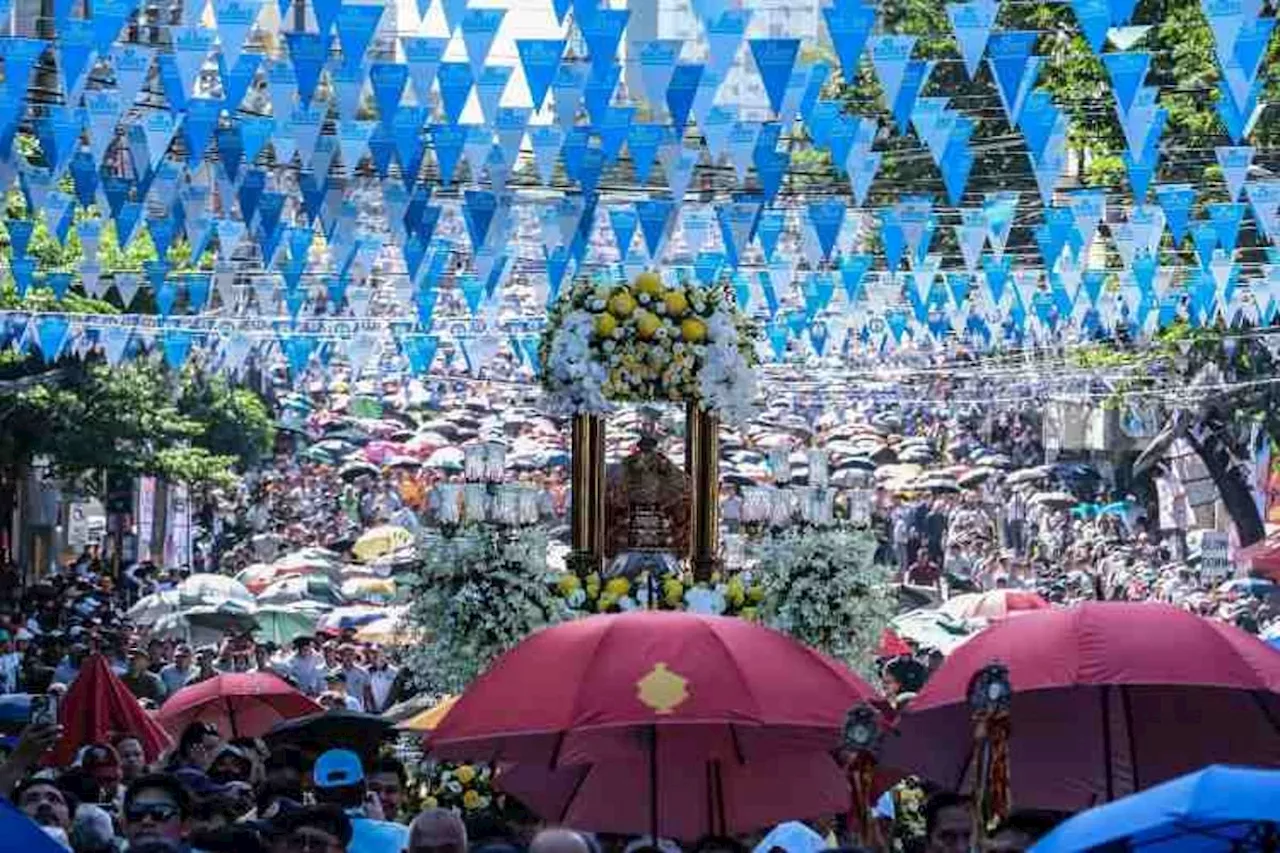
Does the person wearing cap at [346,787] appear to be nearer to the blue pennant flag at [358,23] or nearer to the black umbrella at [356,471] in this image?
the blue pennant flag at [358,23]

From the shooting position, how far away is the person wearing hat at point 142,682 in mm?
26375

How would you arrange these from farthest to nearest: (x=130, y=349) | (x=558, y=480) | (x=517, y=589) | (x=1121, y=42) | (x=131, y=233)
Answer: (x=558, y=480) < (x=130, y=349) < (x=131, y=233) < (x=1121, y=42) < (x=517, y=589)

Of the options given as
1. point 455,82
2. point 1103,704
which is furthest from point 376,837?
point 455,82

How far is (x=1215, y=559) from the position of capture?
5134cm

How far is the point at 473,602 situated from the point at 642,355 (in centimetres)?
211

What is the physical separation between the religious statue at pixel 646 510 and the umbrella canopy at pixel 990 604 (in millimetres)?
10338

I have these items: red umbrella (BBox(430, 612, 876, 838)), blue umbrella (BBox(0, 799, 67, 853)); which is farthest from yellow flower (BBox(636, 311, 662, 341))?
blue umbrella (BBox(0, 799, 67, 853))

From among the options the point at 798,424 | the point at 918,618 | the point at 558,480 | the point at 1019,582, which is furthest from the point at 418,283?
the point at 798,424

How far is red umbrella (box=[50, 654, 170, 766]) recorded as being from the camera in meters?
19.4

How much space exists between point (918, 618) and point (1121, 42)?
12.6m

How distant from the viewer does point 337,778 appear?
13258 mm

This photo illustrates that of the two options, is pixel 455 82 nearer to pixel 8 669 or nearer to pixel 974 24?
Result: pixel 974 24

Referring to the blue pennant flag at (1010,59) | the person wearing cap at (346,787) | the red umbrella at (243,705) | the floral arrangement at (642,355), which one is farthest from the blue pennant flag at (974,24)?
the person wearing cap at (346,787)

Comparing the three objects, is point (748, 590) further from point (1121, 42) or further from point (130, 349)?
point (130, 349)
